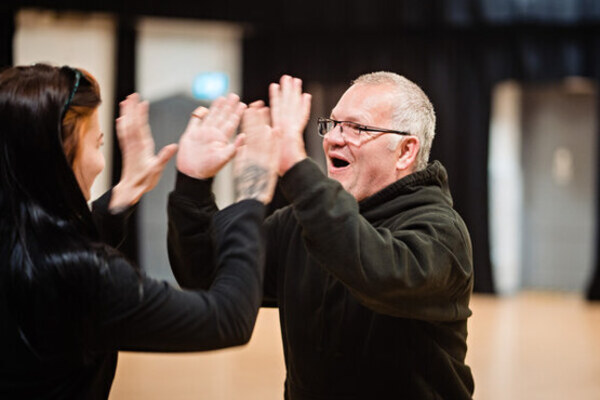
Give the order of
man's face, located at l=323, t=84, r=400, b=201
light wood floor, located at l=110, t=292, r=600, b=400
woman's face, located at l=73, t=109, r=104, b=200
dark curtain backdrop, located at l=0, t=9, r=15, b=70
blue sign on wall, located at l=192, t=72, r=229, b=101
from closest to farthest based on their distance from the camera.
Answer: woman's face, located at l=73, t=109, r=104, b=200 → man's face, located at l=323, t=84, r=400, b=201 → light wood floor, located at l=110, t=292, r=600, b=400 → dark curtain backdrop, located at l=0, t=9, r=15, b=70 → blue sign on wall, located at l=192, t=72, r=229, b=101

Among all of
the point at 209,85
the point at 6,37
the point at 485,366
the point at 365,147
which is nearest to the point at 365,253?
the point at 365,147

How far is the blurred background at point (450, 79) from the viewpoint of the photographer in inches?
317

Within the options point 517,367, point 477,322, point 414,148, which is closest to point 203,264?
→ point 414,148

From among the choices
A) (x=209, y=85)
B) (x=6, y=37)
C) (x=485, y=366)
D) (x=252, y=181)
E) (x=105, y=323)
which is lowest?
(x=485, y=366)

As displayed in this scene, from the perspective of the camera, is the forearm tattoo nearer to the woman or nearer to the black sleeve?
the woman

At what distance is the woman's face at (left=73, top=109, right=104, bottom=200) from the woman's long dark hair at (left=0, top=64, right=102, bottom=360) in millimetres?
76

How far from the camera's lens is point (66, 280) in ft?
3.89

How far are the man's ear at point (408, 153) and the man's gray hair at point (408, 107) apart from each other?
0.01 metres

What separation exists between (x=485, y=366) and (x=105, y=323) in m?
4.40

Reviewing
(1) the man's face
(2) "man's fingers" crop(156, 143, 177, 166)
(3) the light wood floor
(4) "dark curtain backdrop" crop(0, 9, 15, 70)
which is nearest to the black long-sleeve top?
(2) "man's fingers" crop(156, 143, 177, 166)

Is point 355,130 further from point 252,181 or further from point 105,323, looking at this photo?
point 105,323

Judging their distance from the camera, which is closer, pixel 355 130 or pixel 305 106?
pixel 305 106

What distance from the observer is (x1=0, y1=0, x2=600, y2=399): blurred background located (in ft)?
26.4

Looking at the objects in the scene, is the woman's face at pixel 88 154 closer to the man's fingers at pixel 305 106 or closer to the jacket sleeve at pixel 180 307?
the jacket sleeve at pixel 180 307
